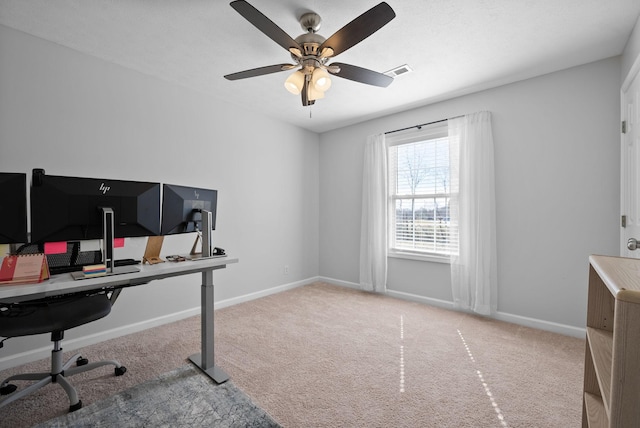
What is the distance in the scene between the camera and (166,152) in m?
3.08

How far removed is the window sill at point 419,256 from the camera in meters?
3.62

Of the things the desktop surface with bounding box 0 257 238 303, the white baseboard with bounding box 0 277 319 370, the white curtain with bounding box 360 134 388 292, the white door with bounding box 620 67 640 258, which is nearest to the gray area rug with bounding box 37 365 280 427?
the desktop surface with bounding box 0 257 238 303

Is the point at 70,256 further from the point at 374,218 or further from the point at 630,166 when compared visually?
the point at 630,166

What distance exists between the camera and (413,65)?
2.75 meters

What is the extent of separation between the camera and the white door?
210cm

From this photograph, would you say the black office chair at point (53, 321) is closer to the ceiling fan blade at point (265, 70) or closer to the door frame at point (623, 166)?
the ceiling fan blade at point (265, 70)

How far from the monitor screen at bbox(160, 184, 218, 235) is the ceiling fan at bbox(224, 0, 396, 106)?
A: 100cm

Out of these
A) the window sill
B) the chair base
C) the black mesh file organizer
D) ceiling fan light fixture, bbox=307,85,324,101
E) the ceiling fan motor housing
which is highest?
the ceiling fan motor housing

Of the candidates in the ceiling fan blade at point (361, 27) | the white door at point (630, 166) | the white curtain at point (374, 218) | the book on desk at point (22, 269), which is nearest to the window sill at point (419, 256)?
the white curtain at point (374, 218)

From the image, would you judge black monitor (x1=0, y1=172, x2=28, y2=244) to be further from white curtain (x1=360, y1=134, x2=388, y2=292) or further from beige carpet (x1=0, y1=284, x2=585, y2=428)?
white curtain (x1=360, y1=134, x2=388, y2=292)

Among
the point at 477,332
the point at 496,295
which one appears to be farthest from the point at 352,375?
the point at 496,295

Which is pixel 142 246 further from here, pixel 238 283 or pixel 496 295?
pixel 496 295

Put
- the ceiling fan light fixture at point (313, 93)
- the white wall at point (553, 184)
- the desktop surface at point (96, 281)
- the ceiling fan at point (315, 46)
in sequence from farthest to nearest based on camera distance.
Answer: the white wall at point (553, 184)
the ceiling fan light fixture at point (313, 93)
the ceiling fan at point (315, 46)
the desktop surface at point (96, 281)

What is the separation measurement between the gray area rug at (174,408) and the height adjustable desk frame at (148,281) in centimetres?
15
